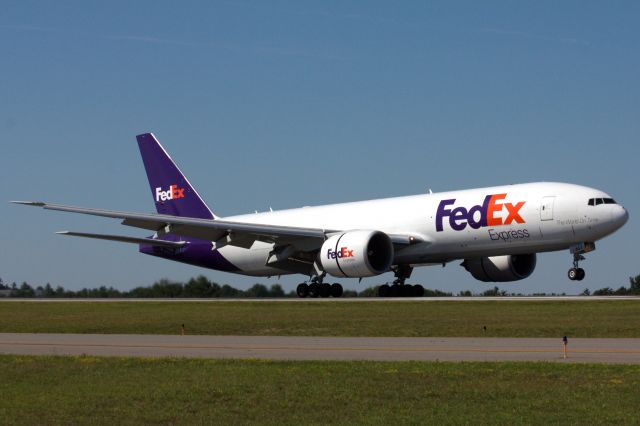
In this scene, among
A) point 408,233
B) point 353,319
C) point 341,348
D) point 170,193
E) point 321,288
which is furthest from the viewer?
point 170,193

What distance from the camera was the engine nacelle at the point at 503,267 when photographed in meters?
44.5

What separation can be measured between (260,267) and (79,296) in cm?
1727

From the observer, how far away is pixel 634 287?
50156mm

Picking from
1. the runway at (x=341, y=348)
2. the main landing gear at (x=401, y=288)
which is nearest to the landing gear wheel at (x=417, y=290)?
the main landing gear at (x=401, y=288)

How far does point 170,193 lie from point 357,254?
16482 mm

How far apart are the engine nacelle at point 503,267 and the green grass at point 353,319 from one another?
9550 millimetres

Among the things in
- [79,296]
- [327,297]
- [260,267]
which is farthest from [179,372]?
[79,296]

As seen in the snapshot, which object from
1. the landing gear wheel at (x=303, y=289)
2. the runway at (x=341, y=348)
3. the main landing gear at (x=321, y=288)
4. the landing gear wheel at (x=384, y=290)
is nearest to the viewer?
the runway at (x=341, y=348)

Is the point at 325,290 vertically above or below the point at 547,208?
below

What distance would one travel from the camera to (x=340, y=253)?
1599 inches

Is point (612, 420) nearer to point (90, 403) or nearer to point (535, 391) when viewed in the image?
point (535, 391)

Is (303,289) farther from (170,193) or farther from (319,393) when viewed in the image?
(319,393)

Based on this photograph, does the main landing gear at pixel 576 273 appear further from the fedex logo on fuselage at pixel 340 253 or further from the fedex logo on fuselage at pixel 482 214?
the fedex logo on fuselage at pixel 340 253

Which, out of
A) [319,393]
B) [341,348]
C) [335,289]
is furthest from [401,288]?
→ [319,393]
